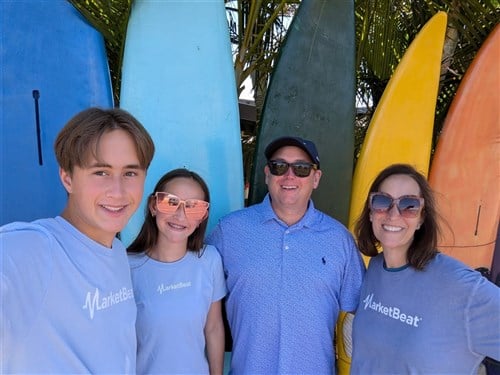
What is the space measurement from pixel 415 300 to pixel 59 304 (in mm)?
906

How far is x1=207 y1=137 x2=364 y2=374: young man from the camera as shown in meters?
1.45

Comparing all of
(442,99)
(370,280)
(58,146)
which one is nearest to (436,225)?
(370,280)

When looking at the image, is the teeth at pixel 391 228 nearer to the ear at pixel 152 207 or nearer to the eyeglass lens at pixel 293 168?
the eyeglass lens at pixel 293 168

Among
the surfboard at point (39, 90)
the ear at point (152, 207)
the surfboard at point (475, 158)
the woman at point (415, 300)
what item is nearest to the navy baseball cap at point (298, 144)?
the woman at point (415, 300)

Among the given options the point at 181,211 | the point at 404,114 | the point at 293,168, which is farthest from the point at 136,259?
the point at 404,114

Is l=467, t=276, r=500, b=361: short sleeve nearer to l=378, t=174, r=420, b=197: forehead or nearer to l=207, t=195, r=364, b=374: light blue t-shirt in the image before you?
l=378, t=174, r=420, b=197: forehead

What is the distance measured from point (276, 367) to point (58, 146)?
40.0 inches

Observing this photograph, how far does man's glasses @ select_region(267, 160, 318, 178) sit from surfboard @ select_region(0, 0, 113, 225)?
1.12 m

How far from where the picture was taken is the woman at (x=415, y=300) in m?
1.08

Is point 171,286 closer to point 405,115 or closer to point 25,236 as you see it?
point 25,236

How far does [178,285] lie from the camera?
1353mm

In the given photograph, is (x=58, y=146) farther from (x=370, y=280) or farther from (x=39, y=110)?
(x=39, y=110)

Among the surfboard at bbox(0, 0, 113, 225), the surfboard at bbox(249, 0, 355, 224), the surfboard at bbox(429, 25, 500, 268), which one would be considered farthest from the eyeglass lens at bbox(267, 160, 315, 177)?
the surfboard at bbox(429, 25, 500, 268)

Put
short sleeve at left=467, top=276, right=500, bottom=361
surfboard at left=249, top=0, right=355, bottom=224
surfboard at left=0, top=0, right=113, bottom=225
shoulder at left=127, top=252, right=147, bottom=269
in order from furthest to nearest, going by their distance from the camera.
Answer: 1. surfboard at left=249, top=0, right=355, bottom=224
2. surfboard at left=0, top=0, right=113, bottom=225
3. shoulder at left=127, top=252, right=147, bottom=269
4. short sleeve at left=467, top=276, right=500, bottom=361
